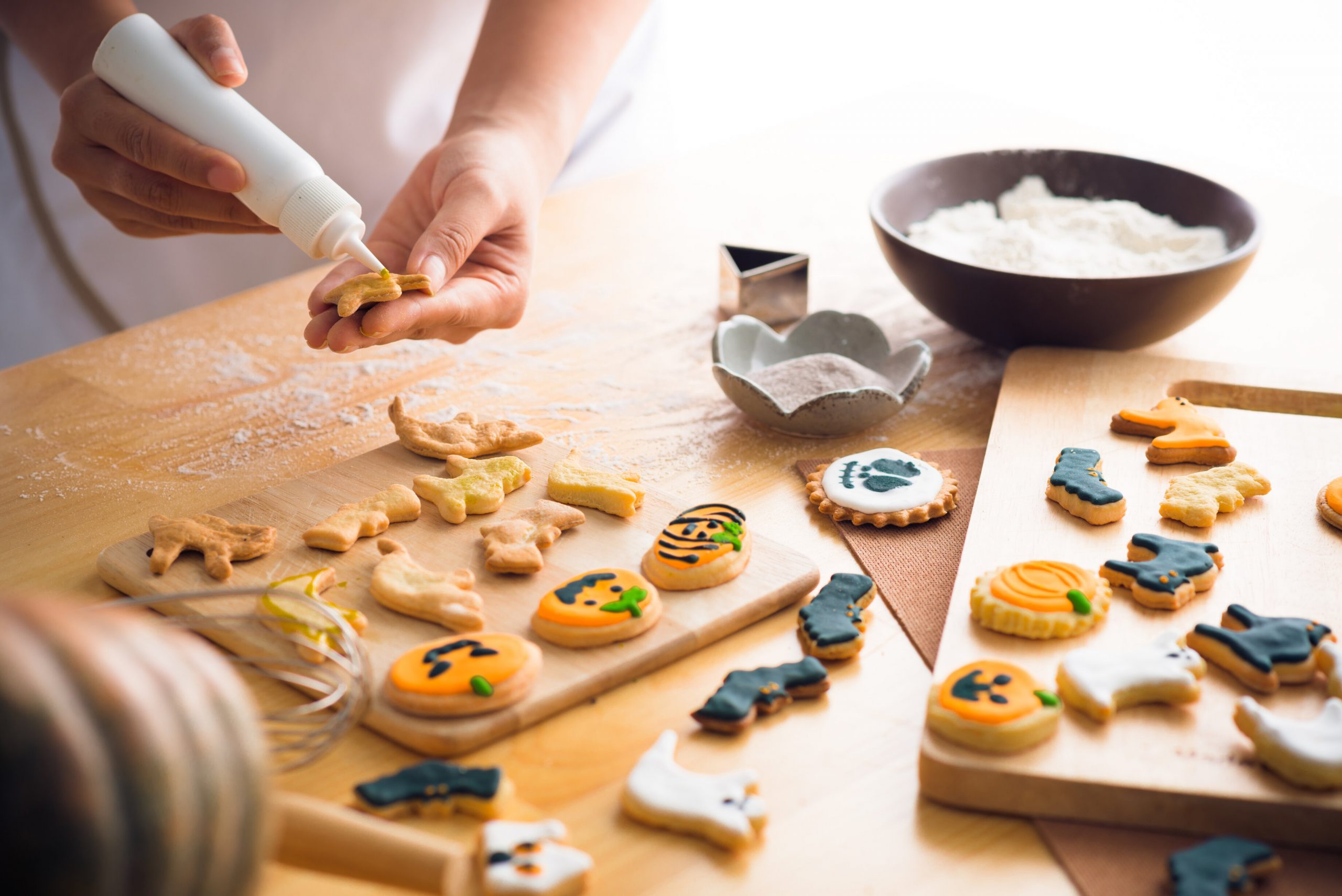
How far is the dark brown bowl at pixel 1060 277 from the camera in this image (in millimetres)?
1320

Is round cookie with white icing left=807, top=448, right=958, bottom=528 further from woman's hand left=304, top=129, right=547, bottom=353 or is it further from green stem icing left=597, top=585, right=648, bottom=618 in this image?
woman's hand left=304, top=129, right=547, bottom=353

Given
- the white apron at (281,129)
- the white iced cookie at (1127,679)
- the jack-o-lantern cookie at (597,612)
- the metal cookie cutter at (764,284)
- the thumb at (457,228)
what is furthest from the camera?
the white apron at (281,129)

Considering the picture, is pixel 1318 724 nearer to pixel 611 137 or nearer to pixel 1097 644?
pixel 1097 644

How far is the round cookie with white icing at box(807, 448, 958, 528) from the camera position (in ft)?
3.65

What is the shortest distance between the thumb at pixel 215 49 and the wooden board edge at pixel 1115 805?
3.10 feet

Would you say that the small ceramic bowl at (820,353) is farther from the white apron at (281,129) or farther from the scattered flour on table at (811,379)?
the white apron at (281,129)

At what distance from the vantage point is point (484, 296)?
1.33 meters

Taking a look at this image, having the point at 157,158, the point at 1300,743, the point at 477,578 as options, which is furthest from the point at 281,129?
the point at 1300,743

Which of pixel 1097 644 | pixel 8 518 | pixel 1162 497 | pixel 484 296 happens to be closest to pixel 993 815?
pixel 1097 644

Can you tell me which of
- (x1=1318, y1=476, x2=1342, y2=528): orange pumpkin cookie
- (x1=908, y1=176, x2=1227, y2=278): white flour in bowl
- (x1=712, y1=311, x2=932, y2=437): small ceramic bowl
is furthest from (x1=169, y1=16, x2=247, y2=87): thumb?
(x1=1318, y1=476, x2=1342, y2=528): orange pumpkin cookie

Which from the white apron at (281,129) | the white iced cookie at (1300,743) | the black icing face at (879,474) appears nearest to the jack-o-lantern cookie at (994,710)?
the white iced cookie at (1300,743)

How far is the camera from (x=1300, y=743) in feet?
2.46

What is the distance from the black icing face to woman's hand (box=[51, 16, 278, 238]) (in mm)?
707

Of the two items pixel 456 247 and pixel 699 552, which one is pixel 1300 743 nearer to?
pixel 699 552
